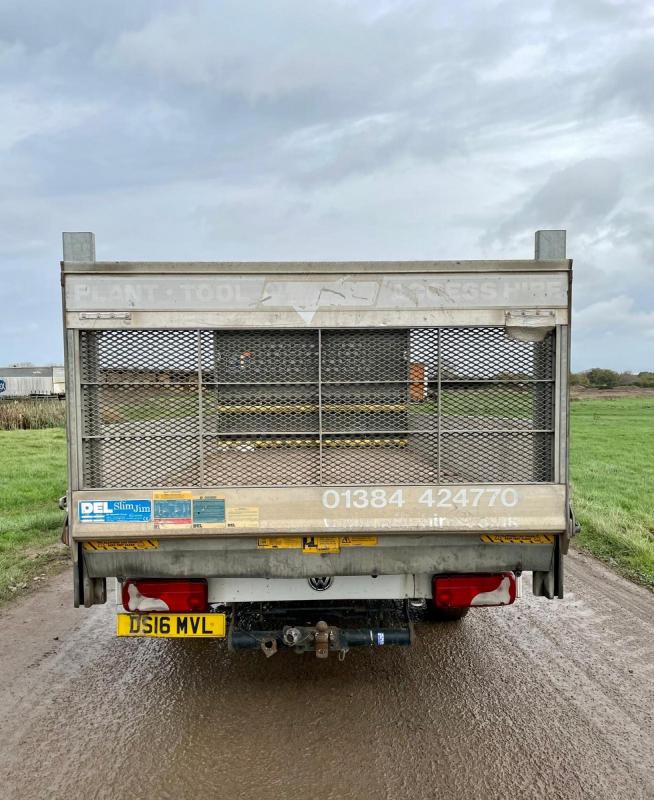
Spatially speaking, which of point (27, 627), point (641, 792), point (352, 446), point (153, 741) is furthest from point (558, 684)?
point (27, 627)

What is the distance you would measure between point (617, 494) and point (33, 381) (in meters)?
57.1

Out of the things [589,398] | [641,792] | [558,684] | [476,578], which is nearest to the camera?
[641,792]

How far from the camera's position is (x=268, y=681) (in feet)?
13.3

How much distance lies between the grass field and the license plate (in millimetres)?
3006

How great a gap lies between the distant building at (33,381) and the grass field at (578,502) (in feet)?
119

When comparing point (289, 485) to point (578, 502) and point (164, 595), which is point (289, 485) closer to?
point (164, 595)

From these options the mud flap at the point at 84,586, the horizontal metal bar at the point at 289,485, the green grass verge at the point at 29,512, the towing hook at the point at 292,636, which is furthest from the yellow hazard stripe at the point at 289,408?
the green grass verge at the point at 29,512

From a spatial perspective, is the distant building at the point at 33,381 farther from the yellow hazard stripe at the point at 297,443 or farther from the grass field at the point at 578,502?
the yellow hazard stripe at the point at 297,443

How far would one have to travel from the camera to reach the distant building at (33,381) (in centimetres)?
5594

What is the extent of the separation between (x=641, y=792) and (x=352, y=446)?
2.26m

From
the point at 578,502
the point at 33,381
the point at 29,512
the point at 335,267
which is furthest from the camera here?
the point at 33,381

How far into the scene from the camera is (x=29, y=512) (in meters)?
9.91

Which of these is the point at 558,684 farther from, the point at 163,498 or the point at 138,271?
the point at 138,271

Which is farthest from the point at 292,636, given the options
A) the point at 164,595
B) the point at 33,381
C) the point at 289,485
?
the point at 33,381
